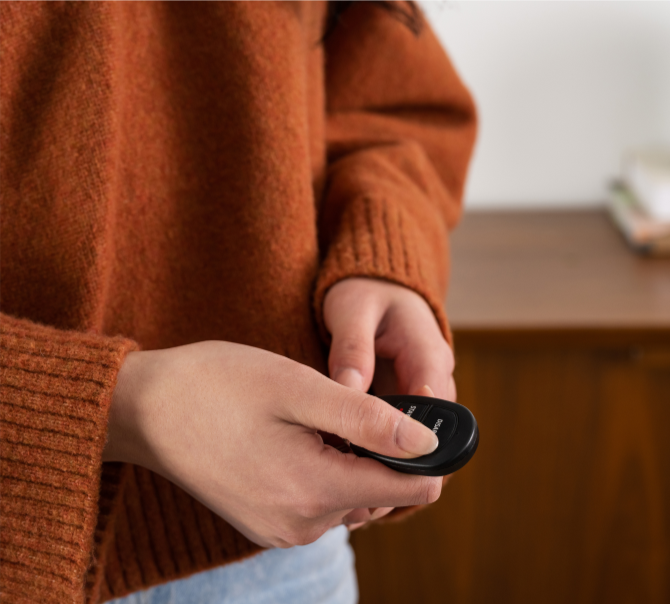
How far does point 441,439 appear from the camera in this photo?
0.35 metres

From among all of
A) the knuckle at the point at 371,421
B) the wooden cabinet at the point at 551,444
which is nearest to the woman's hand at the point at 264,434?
the knuckle at the point at 371,421

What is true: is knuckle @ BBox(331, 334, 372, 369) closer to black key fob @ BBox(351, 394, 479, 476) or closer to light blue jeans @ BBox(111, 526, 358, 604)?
black key fob @ BBox(351, 394, 479, 476)

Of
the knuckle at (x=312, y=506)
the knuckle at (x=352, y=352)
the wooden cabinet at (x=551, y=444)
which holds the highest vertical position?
the knuckle at (x=352, y=352)

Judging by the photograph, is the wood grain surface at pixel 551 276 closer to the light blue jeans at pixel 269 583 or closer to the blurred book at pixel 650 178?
the blurred book at pixel 650 178

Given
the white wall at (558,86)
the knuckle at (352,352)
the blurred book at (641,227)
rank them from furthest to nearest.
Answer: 1. the white wall at (558,86)
2. the blurred book at (641,227)
3. the knuckle at (352,352)

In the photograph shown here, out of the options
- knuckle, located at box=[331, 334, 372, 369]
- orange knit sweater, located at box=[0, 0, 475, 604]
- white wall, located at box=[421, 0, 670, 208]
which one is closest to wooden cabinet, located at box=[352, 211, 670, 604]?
white wall, located at box=[421, 0, 670, 208]

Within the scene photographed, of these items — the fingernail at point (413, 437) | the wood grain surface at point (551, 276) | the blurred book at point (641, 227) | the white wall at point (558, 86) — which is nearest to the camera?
the fingernail at point (413, 437)

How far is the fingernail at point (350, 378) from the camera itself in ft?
1.37

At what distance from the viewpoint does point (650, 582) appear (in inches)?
40.6

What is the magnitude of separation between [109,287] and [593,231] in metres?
0.97

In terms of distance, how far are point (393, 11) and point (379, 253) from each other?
0.28 m

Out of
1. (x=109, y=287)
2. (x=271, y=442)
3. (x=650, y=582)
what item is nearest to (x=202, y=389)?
(x=271, y=442)

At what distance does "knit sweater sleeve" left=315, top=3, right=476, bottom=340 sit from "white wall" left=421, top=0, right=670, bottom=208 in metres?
0.49

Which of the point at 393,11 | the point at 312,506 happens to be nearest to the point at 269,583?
the point at 312,506
